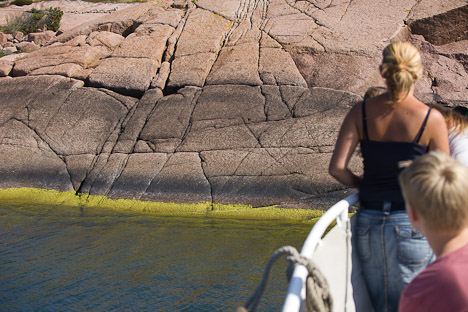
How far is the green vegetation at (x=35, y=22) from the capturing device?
21281 millimetres

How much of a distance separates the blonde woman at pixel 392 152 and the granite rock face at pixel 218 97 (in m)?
5.34

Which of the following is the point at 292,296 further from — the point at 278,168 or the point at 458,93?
the point at 458,93

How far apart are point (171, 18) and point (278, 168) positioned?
5.11 metres

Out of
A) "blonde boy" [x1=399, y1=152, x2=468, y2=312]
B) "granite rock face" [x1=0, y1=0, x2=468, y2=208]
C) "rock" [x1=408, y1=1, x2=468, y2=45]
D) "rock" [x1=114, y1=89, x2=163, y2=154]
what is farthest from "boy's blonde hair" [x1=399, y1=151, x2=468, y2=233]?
"rock" [x1=408, y1=1, x2=468, y2=45]

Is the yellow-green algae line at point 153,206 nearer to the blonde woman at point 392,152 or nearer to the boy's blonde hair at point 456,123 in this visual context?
the boy's blonde hair at point 456,123

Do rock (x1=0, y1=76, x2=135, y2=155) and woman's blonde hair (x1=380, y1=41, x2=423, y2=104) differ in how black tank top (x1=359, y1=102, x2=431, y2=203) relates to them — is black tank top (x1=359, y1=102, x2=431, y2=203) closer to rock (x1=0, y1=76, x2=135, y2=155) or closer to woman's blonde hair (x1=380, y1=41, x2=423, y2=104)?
woman's blonde hair (x1=380, y1=41, x2=423, y2=104)

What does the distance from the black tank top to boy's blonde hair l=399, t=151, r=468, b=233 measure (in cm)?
69

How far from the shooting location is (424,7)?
10.3 meters

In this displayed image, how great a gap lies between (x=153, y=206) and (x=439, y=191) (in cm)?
703

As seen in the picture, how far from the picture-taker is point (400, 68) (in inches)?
91.1

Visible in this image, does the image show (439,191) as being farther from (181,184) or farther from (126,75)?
(126,75)

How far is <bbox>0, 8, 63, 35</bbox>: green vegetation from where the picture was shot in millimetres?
21281

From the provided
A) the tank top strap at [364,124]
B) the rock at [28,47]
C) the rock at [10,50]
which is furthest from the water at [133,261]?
the rock at [10,50]

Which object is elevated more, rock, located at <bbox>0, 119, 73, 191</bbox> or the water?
the water
